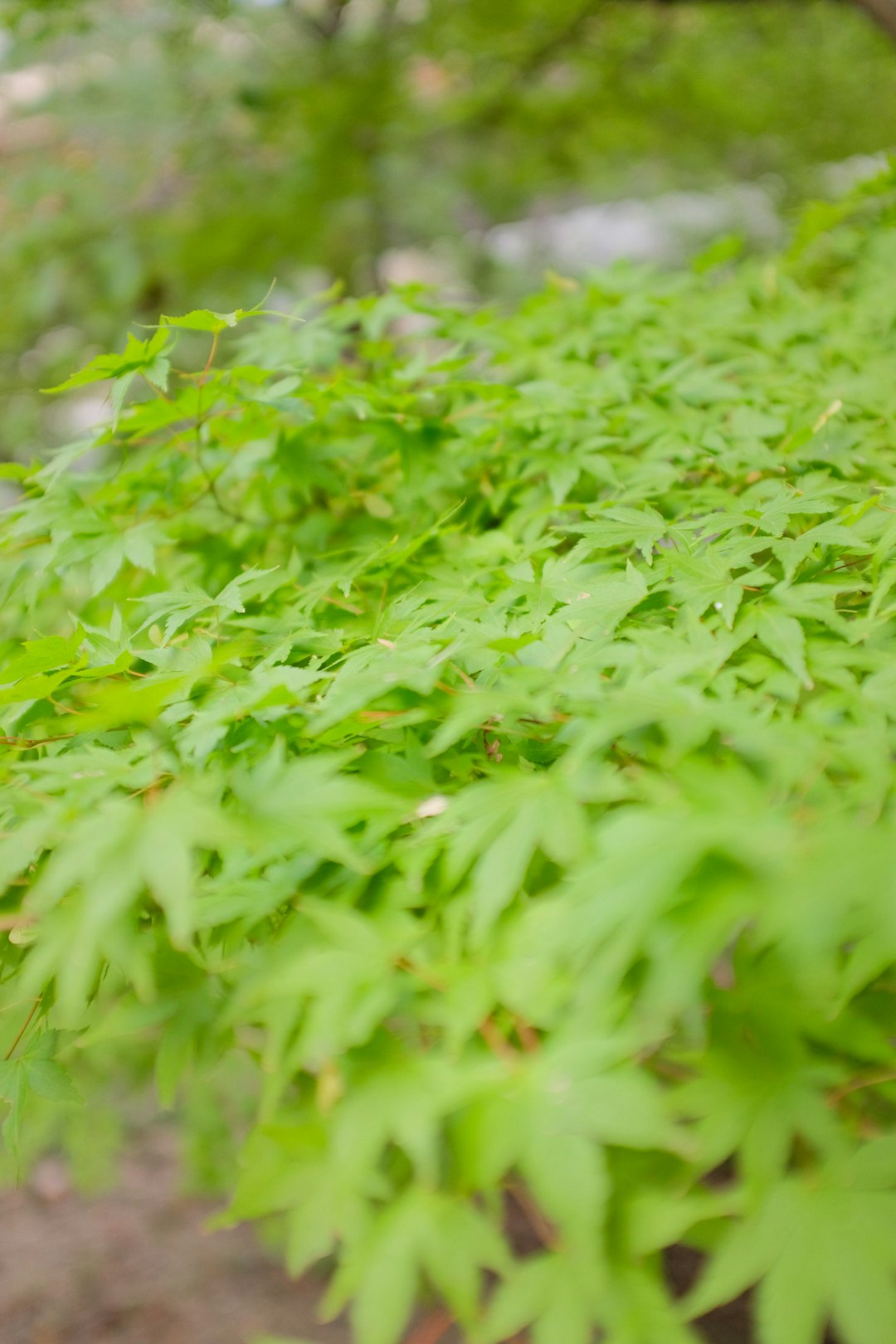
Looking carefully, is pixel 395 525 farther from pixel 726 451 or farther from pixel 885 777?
pixel 885 777

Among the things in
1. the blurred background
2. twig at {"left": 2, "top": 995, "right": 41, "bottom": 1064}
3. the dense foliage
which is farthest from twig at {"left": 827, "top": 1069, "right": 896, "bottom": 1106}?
the blurred background

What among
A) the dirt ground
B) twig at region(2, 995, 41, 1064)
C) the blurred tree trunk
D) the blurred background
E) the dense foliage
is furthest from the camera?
the blurred background

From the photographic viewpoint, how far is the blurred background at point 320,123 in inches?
169

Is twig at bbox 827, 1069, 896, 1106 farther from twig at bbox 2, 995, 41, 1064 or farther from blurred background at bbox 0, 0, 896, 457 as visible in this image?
blurred background at bbox 0, 0, 896, 457

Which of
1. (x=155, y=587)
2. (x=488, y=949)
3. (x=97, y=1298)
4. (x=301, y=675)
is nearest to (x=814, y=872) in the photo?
(x=488, y=949)

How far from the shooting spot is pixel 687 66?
15.1ft

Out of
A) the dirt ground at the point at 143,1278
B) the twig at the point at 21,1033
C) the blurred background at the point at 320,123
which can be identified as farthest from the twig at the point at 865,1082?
the blurred background at the point at 320,123

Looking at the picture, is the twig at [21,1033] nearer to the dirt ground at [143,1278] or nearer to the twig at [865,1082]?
the twig at [865,1082]

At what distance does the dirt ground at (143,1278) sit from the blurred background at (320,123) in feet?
11.2

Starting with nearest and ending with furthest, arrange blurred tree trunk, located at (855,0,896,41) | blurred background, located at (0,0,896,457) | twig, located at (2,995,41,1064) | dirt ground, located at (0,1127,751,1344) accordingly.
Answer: twig, located at (2,995,41,1064)
dirt ground, located at (0,1127,751,1344)
blurred tree trunk, located at (855,0,896,41)
blurred background, located at (0,0,896,457)

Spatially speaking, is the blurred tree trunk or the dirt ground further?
the blurred tree trunk

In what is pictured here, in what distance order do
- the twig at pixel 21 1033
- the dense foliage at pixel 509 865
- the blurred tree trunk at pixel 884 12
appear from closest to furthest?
1. the dense foliage at pixel 509 865
2. the twig at pixel 21 1033
3. the blurred tree trunk at pixel 884 12

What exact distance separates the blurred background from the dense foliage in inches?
135

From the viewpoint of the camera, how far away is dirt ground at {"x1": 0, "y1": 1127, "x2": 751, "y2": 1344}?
2271mm
